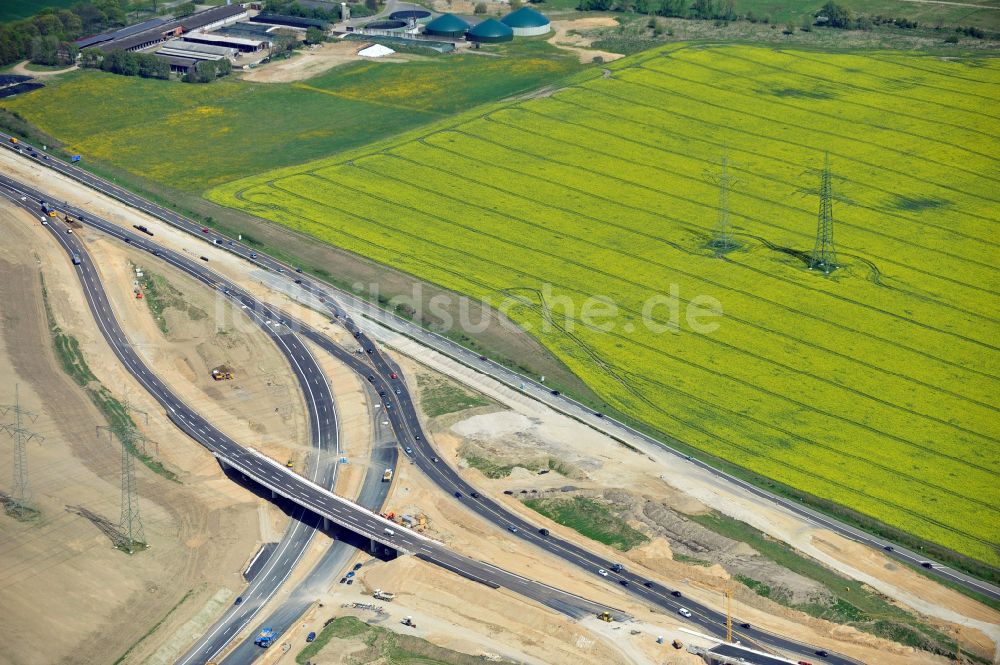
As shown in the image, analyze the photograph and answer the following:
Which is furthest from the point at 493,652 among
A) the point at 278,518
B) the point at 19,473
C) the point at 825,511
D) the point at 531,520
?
the point at 19,473

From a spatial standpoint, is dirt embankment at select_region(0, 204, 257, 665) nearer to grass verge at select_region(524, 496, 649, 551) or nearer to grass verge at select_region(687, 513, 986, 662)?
grass verge at select_region(524, 496, 649, 551)

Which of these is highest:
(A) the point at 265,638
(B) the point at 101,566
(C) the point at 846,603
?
(B) the point at 101,566

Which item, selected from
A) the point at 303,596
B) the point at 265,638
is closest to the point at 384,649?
the point at 265,638

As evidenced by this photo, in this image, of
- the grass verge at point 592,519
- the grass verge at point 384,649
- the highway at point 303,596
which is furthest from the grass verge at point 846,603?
the highway at point 303,596

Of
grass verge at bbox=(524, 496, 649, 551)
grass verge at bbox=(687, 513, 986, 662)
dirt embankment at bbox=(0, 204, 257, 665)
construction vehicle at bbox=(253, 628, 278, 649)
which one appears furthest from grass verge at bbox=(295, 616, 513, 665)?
grass verge at bbox=(687, 513, 986, 662)

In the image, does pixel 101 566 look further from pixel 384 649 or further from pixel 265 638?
pixel 384 649

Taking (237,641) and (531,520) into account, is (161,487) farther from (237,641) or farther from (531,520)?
(531,520)
